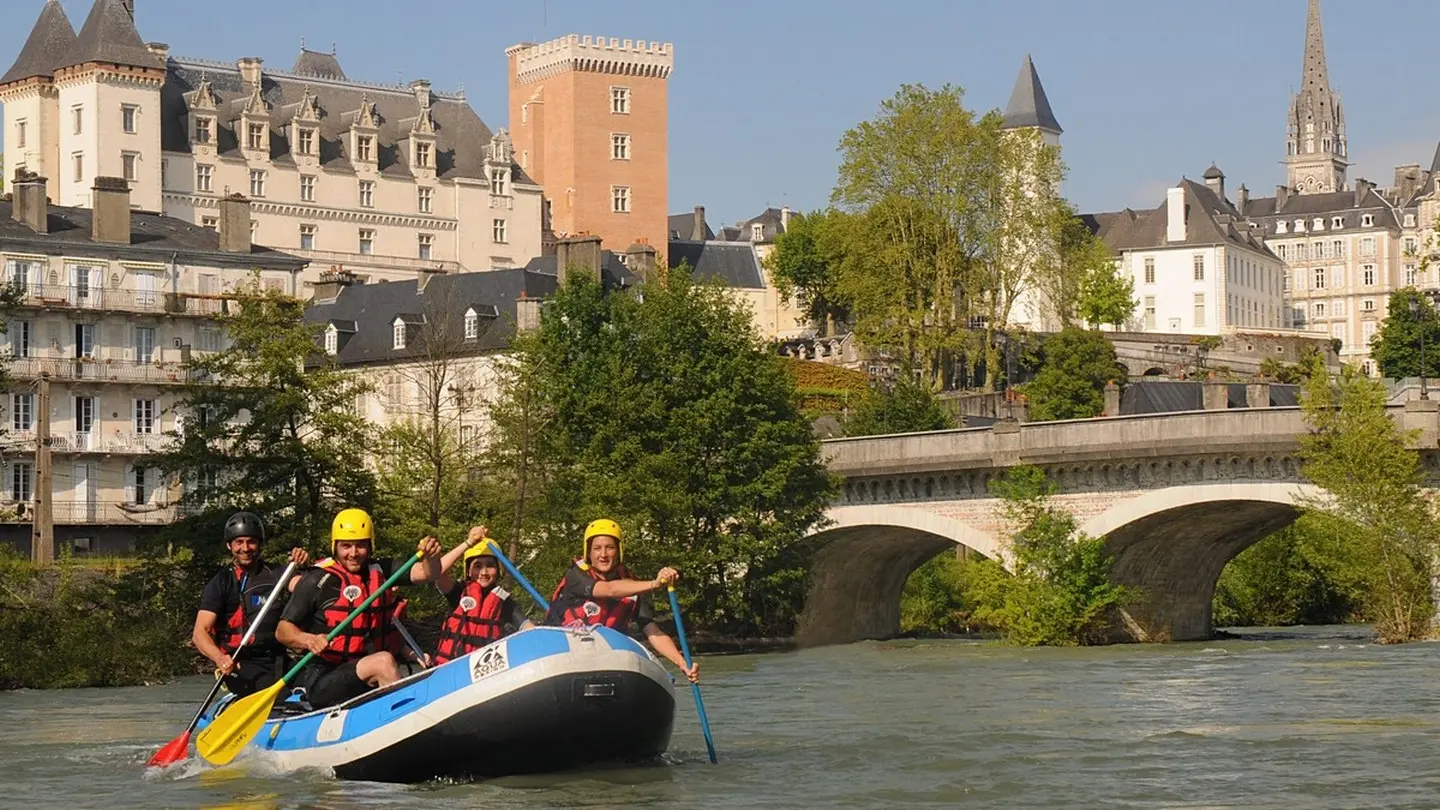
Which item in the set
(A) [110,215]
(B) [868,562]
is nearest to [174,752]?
(B) [868,562]

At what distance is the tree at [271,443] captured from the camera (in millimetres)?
44062

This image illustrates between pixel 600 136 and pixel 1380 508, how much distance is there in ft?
254

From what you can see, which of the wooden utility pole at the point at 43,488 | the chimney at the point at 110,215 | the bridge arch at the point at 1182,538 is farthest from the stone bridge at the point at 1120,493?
the chimney at the point at 110,215

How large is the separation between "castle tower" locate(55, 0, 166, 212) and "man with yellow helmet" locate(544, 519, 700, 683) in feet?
245

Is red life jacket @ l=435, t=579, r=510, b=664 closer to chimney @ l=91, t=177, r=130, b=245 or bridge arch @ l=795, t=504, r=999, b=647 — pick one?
bridge arch @ l=795, t=504, r=999, b=647

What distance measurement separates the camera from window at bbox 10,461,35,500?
62.9 m

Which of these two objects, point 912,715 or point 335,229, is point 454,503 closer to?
point 912,715

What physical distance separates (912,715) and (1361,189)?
481 feet

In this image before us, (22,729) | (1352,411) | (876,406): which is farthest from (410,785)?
(876,406)

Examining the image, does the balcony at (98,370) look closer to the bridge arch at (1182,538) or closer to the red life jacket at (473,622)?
the bridge arch at (1182,538)

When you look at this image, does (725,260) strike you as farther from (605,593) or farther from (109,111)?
(605,593)

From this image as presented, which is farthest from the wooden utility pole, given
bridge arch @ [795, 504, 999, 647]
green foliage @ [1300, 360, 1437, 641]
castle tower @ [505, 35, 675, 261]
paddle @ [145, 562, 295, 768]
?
castle tower @ [505, 35, 675, 261]

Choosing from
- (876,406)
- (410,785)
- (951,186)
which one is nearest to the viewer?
(410,785)

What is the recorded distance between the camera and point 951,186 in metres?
78.6
